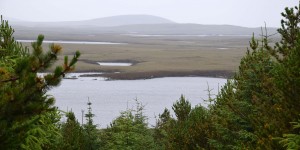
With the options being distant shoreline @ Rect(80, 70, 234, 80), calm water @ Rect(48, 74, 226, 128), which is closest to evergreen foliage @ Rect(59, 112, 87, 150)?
calm water @ Rect(48, 74, 226, 128)

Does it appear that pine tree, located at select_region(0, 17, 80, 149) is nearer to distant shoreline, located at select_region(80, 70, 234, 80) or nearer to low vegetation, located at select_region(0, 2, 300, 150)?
low vegetation, located at select_region(0, 2, 300, 150)

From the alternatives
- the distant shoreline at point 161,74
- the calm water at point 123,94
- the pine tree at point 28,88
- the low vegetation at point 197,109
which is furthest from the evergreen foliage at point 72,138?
the distant shoreline at point 161,74

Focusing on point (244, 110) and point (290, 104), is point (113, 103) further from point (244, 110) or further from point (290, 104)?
point (290, 104)

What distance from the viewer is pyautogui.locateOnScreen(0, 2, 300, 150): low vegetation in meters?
5.88

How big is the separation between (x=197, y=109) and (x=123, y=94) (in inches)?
1724

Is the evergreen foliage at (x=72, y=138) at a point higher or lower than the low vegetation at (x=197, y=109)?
lower

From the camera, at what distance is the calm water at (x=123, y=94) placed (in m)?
51.3

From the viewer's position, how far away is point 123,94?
2415 inches

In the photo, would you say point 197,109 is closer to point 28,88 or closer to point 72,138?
point 72,138

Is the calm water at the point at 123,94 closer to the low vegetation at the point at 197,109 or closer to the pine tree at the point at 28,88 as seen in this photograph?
the low vegetation at the point at 197,109

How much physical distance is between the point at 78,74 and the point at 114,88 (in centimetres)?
1595

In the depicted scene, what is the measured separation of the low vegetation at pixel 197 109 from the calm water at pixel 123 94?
27.8 m

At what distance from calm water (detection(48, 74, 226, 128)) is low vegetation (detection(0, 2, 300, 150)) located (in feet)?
91.1

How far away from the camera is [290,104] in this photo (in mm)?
9820
